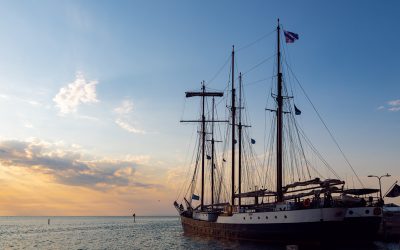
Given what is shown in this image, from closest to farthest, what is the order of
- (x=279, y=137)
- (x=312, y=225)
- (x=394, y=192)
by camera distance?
(x=312, y=225) → (x=279, y=137) → (x=394, y=192)

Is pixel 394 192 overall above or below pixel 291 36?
below

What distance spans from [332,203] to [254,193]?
626 inches

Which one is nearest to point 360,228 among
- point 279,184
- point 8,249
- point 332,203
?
point 332,203

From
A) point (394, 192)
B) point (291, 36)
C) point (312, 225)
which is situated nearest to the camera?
point (312, 225)

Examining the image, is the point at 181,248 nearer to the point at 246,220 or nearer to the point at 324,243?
the point at 246,220

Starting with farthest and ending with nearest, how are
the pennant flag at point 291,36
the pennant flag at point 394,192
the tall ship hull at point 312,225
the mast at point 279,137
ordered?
1. the pennant flag at point 394,192
2. the mast at point 279,137
3. the pennant flag at point 291,36
4. the tall ship hull at point 312,225

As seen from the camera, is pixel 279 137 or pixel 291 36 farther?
pixel 279 137

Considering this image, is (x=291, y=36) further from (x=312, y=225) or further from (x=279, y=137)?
(x=312, y=225)

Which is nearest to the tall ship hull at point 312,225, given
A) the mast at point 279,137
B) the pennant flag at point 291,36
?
the mast at point 279,137

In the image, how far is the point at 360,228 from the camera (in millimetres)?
41219

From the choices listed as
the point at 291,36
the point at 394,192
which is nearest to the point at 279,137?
the point at 291,36

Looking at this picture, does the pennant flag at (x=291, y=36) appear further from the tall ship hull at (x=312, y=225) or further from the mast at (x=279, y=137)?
the tall ship hull at (x=312, y=225)

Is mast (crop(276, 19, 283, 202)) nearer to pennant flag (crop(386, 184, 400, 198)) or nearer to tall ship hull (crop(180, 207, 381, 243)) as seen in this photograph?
tall ship hull (crop(180, 207, 381, 243))

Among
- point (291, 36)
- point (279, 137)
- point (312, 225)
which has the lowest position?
point (312, 225)
